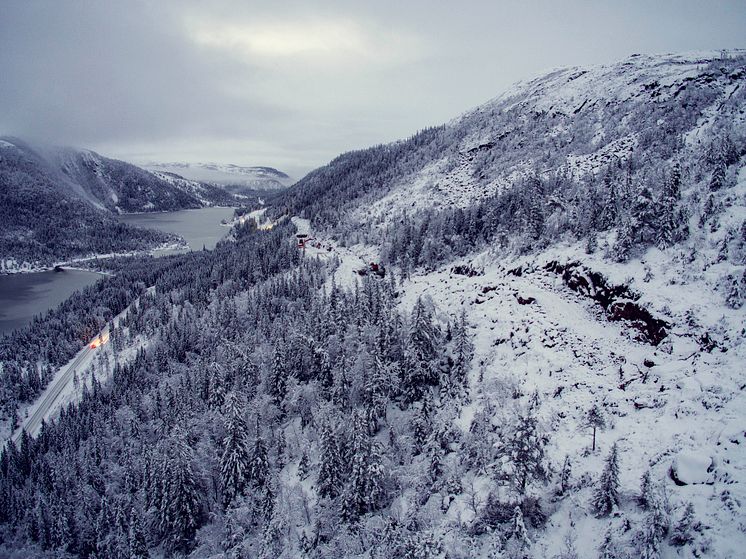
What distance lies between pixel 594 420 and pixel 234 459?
38405mm

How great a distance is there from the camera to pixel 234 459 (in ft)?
146

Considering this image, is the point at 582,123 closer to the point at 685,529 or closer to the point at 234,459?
the point at 685,529

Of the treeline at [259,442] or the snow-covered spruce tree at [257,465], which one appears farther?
the snow-covered spruce tree at [257,465]

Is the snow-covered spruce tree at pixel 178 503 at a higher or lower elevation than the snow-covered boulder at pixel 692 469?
lower

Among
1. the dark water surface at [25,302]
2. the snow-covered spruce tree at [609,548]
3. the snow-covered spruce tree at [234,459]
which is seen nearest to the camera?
the snow-covered spruce tree at [609,548]

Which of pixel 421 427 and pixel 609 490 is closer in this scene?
pixel 609 490

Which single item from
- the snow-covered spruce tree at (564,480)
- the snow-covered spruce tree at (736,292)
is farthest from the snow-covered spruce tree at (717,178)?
the snow-covered spruce tree at (564,480)

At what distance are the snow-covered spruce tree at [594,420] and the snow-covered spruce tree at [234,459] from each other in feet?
122

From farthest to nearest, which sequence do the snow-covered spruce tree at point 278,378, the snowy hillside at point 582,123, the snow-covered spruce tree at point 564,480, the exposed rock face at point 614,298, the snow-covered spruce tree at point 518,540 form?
1. the snowy hillside at point 582,123
2. the snow-covered spruce tree at point 278,378
3. the exposed rock face at point 614,298
4. the snow-covered spruce tree at point 564,480
5. the snow-covered spruce tree at point 518,540

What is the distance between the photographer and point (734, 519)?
771 inches

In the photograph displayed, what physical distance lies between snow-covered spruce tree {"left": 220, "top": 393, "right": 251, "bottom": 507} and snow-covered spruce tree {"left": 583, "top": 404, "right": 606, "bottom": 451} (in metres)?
37.0

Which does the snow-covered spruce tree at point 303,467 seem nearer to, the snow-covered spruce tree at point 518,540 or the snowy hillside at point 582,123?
the snow-covered spruce tree at point 518,540

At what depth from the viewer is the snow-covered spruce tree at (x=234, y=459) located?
146 feet

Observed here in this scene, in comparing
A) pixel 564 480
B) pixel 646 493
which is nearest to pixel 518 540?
pixel 564 480
